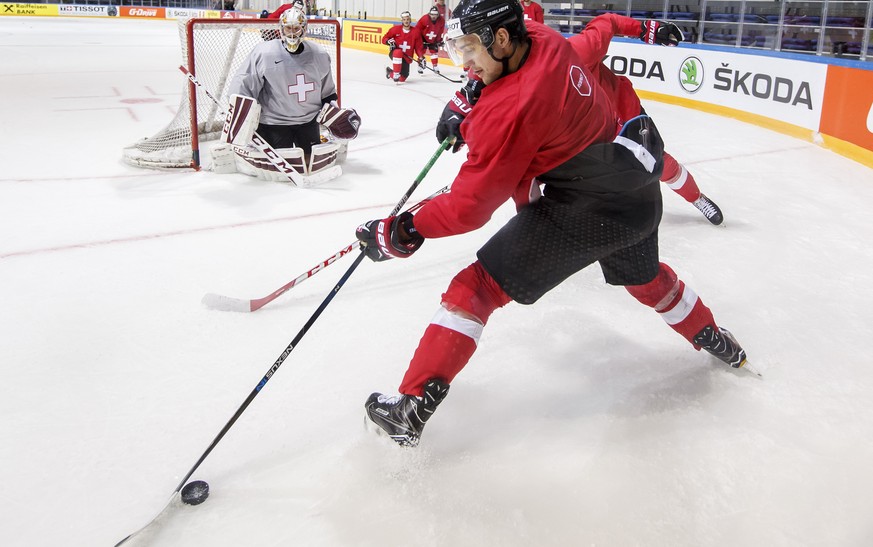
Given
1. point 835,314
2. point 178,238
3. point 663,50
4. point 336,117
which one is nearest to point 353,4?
point 663,50

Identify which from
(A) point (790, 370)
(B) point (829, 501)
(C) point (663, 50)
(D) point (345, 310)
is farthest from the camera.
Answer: (C) point (663, 50)

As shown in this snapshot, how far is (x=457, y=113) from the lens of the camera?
87.0 inches

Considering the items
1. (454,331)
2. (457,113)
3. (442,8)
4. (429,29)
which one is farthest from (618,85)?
(442,8)

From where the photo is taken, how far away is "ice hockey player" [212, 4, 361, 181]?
3797 millimetres

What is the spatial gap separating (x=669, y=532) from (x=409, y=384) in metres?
0.60

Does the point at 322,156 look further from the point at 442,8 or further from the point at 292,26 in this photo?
the point at 442,8

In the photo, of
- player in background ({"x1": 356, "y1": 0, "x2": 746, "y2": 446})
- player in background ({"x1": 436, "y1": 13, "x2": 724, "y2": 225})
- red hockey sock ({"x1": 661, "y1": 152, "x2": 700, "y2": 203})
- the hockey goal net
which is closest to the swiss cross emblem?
the hockey goal net

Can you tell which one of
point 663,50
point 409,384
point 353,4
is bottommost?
point 409,384

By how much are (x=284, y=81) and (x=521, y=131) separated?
297 cm

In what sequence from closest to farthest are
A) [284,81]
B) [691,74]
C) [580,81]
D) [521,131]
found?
[521,131] < [580,81] < [284,81] < [691,74]

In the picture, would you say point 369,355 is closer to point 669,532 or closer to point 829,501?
point 669,532

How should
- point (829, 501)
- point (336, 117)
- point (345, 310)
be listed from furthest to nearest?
1. point (336, 117)
2. point (345, 310)
3. point (829, 501)

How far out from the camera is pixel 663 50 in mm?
7117

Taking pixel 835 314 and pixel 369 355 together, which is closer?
pixel 369 355
